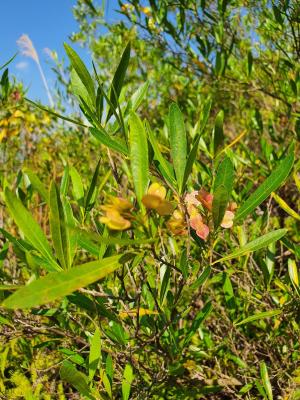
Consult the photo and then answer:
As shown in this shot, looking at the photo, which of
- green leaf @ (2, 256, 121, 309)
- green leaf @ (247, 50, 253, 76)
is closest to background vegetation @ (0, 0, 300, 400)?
green leaf @ (2, 256, 121, 309)

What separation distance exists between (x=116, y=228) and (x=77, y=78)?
1.47 ft

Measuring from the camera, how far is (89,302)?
0.88 meters

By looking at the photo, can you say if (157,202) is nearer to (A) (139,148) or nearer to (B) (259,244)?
(A) (139,148)

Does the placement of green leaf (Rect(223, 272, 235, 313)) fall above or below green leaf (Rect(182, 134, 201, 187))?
A: below

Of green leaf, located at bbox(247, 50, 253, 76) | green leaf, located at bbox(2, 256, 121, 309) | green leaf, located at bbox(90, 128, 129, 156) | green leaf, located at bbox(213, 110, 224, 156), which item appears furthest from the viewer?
green leaf, located at bbox(247, 50, 253, 76)

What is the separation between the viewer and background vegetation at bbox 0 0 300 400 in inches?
26.5

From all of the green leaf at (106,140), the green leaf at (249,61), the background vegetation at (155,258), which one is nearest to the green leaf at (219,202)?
the background vegetation at (155,258)

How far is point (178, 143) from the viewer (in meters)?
0.77

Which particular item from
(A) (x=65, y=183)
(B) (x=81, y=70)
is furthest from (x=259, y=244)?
(A) (x=65, y=183)

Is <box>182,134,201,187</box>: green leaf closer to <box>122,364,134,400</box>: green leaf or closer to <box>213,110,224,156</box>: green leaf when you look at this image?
<box>213,110,224,156</box>: green leaf

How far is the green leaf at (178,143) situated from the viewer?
0.75 metres

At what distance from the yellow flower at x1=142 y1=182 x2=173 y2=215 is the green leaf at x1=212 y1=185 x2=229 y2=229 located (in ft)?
0.31

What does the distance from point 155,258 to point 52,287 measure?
0.80ft

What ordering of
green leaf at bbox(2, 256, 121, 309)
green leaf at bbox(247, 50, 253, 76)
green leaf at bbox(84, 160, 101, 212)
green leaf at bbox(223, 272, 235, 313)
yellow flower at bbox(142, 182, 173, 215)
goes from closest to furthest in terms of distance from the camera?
1. green leaf at bbox(2, 256, 121, 309)
2. yellow flower at bbox(142, 182, 173, 215)
3. green leaf at bbox(84, 160, 101, 212)
4. green leaf at bbox(223, 272, 235, 313)
5. green leaf at bbox(247, 50, 253, 76)
